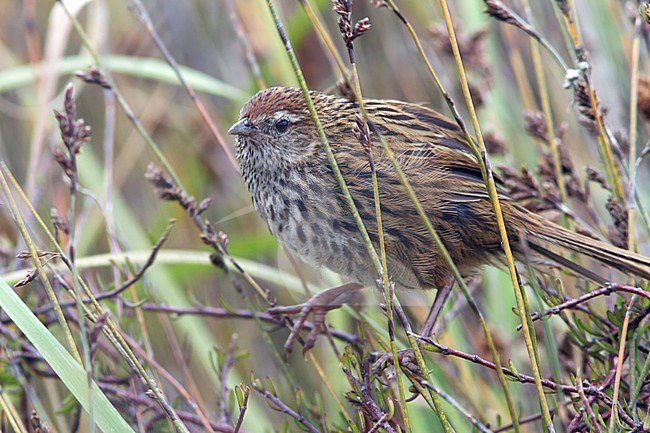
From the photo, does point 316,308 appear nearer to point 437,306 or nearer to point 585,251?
point 437,306

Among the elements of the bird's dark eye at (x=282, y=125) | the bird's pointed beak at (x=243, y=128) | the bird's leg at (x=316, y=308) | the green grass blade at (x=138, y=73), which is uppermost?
the green grass blade at (x=138, y=73)

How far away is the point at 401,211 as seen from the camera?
7.85 ft

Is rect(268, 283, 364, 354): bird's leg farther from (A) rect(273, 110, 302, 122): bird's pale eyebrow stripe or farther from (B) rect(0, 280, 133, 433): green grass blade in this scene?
(B) rect(0, 280, 133, 433): green grass blade

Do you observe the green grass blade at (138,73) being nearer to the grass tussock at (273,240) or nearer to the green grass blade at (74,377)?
the grass tussock at (273,240)

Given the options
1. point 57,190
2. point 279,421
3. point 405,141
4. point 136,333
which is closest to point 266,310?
point 136,333

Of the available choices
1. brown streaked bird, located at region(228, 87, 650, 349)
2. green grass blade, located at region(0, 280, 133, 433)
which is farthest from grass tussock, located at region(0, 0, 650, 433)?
brown streaked bird, located at region(228, 87, 650, 349)

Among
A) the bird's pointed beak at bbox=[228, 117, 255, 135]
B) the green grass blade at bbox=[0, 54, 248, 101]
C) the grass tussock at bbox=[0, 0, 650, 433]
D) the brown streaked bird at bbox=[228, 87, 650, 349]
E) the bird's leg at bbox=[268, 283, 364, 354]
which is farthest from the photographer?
the green grass blade at bbox=[0, 54, 248, 101]

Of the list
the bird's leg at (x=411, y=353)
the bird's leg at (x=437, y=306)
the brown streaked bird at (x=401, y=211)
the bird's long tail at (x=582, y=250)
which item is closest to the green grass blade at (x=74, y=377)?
the bird's leg at (x=411, y=353)

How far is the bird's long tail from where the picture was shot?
6.91 feet

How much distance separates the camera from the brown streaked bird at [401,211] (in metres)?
2.38

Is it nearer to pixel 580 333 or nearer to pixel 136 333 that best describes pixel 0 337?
pixel 136 333

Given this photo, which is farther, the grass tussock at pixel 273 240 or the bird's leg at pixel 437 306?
the bird's leg at pixel 437 306

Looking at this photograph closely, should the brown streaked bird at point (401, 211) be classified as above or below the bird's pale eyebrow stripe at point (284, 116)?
below

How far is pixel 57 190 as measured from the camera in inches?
156
